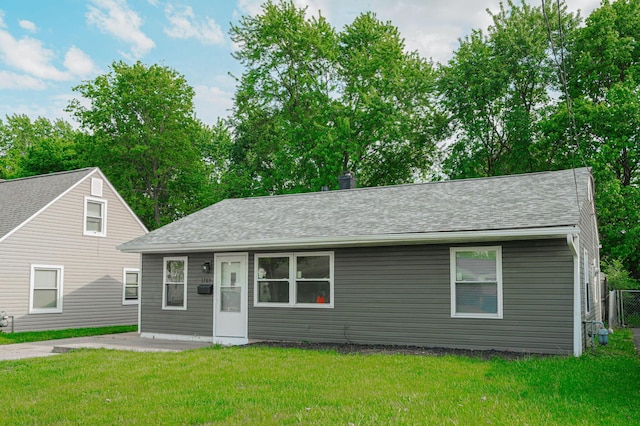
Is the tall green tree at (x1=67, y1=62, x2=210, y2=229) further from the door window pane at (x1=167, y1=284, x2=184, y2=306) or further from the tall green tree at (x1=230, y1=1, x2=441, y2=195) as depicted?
the door window pane at (x1=167, y1=284, x2=184, y2=306)

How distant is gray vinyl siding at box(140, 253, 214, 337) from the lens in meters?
15.1

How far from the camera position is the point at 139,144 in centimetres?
3466

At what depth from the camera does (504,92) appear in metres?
27.7

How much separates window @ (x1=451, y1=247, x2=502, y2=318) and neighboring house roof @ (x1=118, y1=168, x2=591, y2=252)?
2.13ft

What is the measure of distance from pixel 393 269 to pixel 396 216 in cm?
140

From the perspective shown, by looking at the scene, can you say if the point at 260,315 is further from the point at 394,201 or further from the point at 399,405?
the point at 399,405

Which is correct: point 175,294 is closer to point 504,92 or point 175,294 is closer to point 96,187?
point 96,187

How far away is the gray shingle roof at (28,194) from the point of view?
61.4 feet

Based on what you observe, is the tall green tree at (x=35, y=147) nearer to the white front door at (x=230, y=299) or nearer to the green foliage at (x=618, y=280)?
the white front door at (x=230, y=299)

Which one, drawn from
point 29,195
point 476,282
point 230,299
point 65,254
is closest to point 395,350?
point 476,282

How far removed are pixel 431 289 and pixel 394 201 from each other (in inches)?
131

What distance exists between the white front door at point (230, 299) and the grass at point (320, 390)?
331cm

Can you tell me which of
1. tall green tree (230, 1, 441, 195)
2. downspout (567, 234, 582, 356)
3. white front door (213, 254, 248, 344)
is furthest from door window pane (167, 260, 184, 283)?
tall green tree (230, 1, 441, 195)

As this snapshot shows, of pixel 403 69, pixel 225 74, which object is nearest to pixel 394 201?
pixel 403 69
